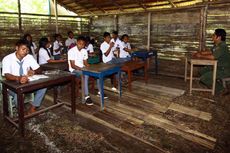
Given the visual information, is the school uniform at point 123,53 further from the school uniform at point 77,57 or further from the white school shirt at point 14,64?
the white school shirt at point 14,64

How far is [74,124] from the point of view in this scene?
147 inches

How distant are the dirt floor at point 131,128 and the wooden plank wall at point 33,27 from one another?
450 cm

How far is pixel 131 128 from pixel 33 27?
7.23 m

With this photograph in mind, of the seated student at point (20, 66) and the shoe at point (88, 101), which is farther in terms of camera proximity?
the shoe at point (88, 101)

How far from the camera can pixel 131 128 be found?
3598mm

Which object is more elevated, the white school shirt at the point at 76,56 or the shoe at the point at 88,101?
the white school shirt at the point at 76,56

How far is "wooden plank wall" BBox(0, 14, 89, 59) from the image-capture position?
8.07 metres

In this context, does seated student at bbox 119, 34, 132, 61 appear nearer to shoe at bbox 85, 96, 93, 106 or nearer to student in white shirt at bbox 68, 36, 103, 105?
student in white shirt at bbox 68, 36, 103, 105

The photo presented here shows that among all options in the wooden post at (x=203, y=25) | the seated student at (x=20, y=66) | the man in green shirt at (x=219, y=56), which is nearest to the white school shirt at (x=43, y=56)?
the seated student at (x=20, y=66)

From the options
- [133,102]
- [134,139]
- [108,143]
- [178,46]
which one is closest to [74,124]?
[108,143]

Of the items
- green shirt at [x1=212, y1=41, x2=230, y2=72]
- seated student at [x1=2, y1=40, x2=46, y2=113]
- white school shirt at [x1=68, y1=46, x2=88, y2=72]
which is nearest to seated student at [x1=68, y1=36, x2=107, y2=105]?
white school shirt at [x1=68, y1=46, x2=88, y2=72]

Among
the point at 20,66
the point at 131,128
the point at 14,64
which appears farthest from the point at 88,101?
the point at 14,64

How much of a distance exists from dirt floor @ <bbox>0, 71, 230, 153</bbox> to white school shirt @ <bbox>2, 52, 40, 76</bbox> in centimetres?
98

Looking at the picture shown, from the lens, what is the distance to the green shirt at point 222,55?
510cm
